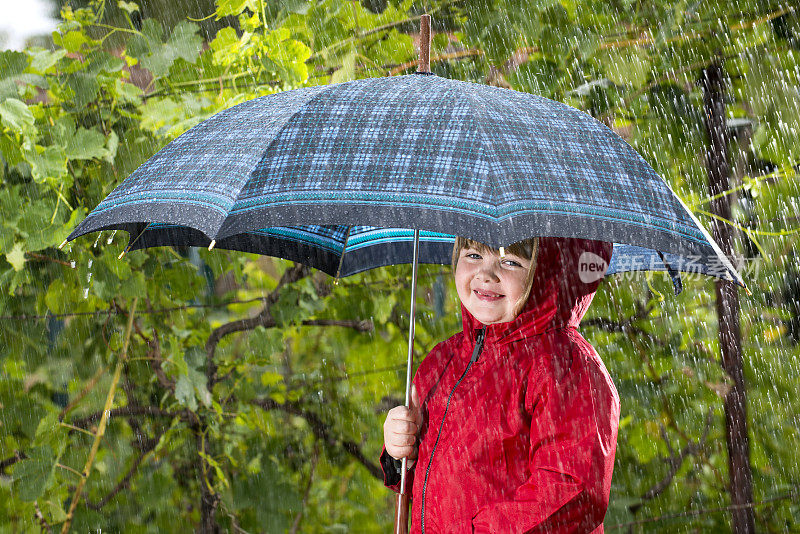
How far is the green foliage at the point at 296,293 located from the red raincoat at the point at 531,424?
3.87 ft

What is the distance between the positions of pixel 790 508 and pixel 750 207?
1145mm

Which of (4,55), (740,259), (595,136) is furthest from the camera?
(740,259)

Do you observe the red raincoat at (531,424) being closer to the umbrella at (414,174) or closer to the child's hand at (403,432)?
the child's hand at (403,432)

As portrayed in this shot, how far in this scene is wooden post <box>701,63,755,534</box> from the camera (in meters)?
2.69

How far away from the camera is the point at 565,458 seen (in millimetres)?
1365

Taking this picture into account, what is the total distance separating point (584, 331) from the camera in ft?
9.68

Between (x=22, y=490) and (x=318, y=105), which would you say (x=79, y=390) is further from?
(x=318, y=105)

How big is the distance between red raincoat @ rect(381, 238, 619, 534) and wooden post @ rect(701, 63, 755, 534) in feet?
4.23

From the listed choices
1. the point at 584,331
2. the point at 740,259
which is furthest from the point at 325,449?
the point at 740,259

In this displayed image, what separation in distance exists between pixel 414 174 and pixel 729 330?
1903 mm

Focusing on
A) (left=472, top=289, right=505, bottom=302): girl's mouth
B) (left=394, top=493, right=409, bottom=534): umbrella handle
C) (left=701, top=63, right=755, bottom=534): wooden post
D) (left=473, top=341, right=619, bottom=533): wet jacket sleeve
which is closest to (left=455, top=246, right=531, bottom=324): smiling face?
(left=472, top=289, right=505, bottom=302): girl's mouth

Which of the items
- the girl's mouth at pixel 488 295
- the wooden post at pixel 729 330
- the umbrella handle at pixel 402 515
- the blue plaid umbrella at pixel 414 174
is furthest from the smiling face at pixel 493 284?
the wooden post at pixel 729 330

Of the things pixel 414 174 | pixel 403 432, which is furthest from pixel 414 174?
pixel 403 432

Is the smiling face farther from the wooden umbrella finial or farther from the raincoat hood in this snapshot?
the wooden umbrella finial
